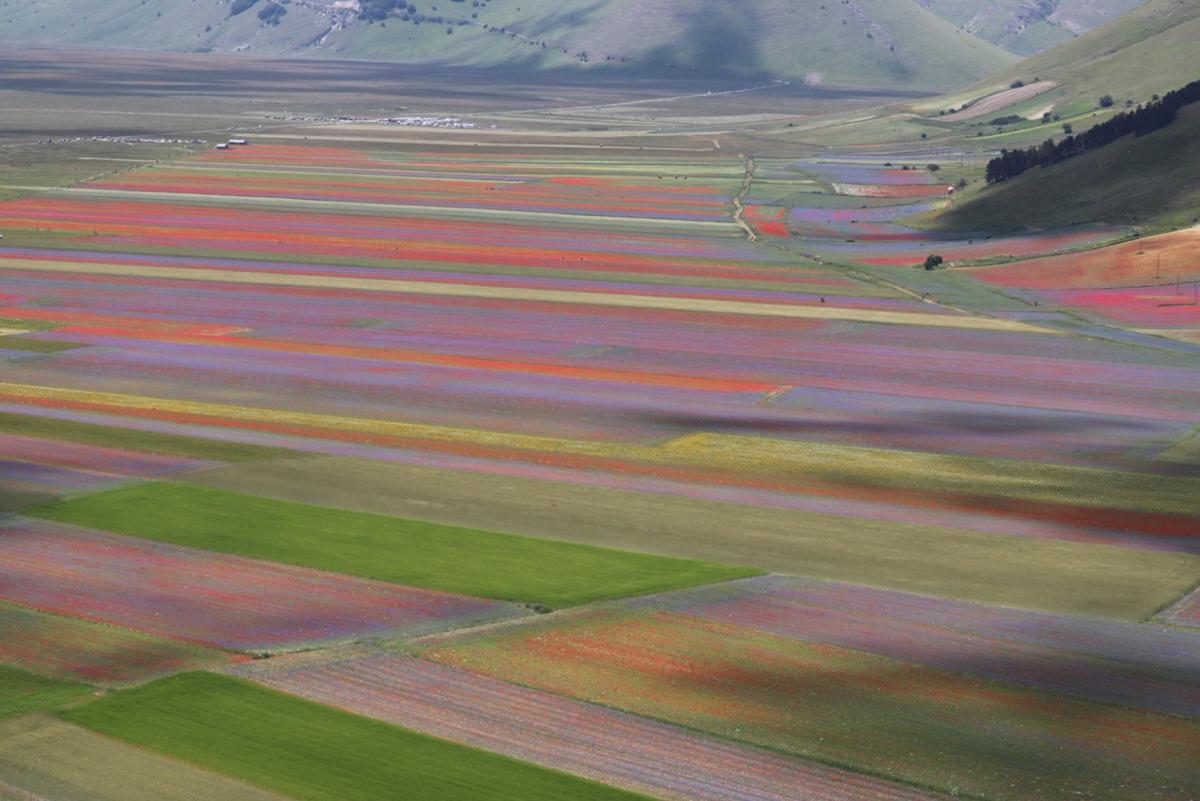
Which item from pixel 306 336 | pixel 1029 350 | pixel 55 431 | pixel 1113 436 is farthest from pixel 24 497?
pixel 1029 350

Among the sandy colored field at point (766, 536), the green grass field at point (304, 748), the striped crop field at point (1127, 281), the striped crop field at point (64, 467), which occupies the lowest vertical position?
the striped crop field at point (1127, 281)

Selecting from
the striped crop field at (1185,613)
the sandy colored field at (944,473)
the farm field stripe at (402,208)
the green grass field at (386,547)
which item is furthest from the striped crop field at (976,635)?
the farm field stripe at (402,208)

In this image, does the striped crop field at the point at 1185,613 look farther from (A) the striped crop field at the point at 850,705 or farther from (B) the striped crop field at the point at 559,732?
(B) the striped crop field at the point at 559,732

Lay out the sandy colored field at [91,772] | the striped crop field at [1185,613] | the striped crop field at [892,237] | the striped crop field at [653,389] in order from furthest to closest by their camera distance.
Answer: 1. the striped crop field at [892,237]
2. the striped crop field at [653,389]
3. the striped crop field at [1185,613]
4. the sandy colored field at [91,772]

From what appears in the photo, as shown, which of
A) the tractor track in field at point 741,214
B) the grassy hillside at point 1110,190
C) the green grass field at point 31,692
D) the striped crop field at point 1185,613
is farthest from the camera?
the tractor track in field at point 741,214

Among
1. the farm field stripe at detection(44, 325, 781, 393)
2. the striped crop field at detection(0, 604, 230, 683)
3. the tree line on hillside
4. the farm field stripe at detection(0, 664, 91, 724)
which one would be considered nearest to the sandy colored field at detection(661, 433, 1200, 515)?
the farm field stripe at detection(44, 325, 781, 393)

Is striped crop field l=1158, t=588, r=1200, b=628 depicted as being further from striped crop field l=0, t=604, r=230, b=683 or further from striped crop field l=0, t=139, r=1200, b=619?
striped crop field l=0, t=604, r=230, b=683
